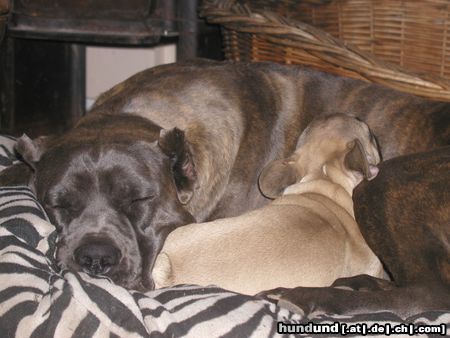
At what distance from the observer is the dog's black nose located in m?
1.98

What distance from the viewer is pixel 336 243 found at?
216cm

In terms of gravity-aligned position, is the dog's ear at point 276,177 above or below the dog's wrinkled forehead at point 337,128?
below

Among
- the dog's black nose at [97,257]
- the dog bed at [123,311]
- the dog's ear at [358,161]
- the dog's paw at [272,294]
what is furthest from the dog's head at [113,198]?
the dog's ear at [358,161]

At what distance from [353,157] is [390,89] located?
567mm

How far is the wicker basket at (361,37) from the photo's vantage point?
9.32 ft

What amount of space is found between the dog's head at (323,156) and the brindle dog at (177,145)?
0.11 m

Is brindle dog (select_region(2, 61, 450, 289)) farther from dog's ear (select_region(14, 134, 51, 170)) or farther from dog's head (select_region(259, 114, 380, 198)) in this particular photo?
dog's head (select_region(259, 114, 380, 198))

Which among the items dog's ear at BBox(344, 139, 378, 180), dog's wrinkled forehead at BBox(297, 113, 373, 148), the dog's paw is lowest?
the dog's paw

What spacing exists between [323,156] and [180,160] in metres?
0.66

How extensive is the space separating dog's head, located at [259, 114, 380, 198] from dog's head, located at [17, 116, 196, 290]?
0.49 meters

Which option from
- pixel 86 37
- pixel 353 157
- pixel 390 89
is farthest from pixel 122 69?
pixel 353 157

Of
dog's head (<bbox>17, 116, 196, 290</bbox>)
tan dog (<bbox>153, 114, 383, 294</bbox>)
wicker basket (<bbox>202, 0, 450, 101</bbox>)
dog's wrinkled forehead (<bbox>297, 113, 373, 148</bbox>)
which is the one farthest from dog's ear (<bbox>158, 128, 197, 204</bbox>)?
wicker basket (<bbox>202, 0, 450, 101</bbox>)

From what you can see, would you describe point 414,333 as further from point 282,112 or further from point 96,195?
point 282,112

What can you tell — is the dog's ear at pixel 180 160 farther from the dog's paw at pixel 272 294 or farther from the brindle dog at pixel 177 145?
the dog's paw at pixel 272 294
